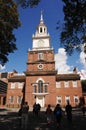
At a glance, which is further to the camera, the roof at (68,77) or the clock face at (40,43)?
the clock face at (40,43)

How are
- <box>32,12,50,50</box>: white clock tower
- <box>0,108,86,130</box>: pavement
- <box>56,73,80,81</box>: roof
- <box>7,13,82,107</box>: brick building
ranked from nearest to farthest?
<box>0,108,86,130</box>: pavement → <box>7,13,82,107</box>: brick building → <box>56,73,80,81</box>: roof → <box>32,12,50,50</box>: white clock tower

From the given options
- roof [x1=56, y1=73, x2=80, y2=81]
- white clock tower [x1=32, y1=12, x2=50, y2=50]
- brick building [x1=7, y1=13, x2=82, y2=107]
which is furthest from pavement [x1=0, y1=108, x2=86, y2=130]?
white clock tower [x1=32, y1=12, x2=50, y2=50]

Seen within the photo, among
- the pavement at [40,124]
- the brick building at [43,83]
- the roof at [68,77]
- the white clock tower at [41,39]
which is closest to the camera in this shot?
the pavement at [40,124]

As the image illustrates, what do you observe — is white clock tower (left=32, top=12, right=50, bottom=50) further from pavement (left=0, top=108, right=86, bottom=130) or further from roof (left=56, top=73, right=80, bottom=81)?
pavement (left=0, top=108, right=86, bottom=130)

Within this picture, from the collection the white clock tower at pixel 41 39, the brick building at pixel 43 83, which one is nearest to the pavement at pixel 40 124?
the brick building at pixel 43 83

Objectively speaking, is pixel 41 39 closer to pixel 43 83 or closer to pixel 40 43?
pixel 40 43

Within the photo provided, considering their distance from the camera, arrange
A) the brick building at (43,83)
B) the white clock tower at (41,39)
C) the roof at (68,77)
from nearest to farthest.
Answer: the brick building at (43,83) → the roof at (68,77) → the white clock tower at (41,39)

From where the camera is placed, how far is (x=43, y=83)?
129 feet

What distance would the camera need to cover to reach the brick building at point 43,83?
127 ft

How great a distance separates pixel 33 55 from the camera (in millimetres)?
43375

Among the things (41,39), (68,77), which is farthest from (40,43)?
(68,77)

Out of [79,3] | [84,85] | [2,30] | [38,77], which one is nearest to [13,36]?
[2,30]

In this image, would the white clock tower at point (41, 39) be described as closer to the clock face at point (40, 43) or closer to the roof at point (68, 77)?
the clock face at point (40, 43)

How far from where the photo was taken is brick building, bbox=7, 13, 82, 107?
38.8 meters
